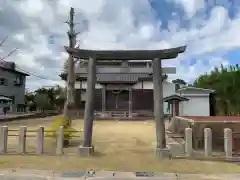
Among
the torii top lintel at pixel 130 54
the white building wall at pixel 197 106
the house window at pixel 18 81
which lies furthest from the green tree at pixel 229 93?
the house window at pixel 18 81

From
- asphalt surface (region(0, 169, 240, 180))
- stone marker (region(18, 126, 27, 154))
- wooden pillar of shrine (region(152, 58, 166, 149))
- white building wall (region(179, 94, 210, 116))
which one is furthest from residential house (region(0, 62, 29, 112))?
asphalt surface (region(0, 169, 240, 180))

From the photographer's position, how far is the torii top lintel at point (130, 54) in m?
11.0

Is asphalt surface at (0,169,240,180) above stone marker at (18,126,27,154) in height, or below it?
below

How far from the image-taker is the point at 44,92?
53.1m

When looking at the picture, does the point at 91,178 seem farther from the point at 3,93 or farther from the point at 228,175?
the point at 3,93

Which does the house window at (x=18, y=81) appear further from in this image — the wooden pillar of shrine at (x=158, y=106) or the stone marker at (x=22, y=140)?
the wooden pillar of shrine at (x=158, y=106)

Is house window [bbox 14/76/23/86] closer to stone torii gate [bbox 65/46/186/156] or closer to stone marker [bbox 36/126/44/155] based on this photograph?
stone torii gate [bbox 65/46/186/156]

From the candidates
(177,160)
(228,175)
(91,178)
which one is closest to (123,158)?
(177,160)

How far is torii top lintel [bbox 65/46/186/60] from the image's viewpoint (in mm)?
11000

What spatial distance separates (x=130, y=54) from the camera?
11.1 metres

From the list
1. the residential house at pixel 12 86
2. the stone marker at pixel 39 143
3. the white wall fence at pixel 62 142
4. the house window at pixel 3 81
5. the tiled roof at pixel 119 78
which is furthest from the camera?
the residential house at pixel 12 86

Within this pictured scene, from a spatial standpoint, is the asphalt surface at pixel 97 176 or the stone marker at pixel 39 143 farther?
the stone marker at pixel 39 143

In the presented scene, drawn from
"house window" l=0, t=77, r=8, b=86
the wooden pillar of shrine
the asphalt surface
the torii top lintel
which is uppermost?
"house window" l=0, t=77, r=8, b=86

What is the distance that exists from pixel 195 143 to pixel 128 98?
24.8m
